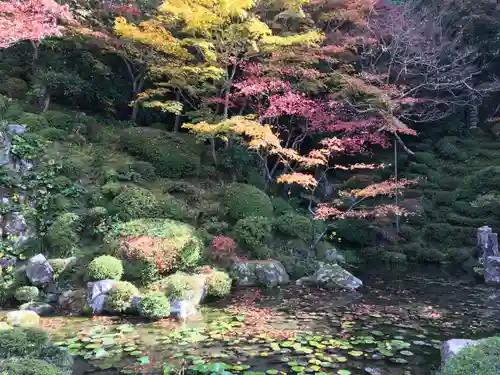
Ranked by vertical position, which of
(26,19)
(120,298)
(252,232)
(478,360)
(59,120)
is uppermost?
(26,19)

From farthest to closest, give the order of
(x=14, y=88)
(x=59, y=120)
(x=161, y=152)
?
(x=14, y=88) < (x=59, y=120) < (x=161, y=152)

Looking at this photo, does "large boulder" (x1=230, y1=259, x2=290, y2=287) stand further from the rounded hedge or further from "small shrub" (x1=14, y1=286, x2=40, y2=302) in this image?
"small shrub" (x1=14, y1=286, x2=40, y2=302)

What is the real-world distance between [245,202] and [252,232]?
139 centimetres

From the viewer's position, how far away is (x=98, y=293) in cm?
784

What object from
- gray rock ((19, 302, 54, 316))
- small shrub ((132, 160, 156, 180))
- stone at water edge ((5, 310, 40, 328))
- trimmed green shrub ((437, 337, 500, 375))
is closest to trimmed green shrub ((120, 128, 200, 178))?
small shrub ((132, 160, 156, 180))

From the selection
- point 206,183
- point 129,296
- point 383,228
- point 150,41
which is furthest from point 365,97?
point 129,296

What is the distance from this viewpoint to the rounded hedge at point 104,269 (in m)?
8.18

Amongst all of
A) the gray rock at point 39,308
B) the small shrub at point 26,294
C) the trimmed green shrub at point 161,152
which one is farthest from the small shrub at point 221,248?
the small shrub at point 26,294

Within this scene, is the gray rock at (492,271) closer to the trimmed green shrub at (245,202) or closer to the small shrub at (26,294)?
the trimmed green shrub at (245,202)

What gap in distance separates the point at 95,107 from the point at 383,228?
11.4 meters

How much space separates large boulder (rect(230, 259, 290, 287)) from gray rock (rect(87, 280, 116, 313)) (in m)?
3.06

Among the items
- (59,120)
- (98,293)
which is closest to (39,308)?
(98,293)

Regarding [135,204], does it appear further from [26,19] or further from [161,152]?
[26,19]

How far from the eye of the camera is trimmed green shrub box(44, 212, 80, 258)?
9.26 metres
